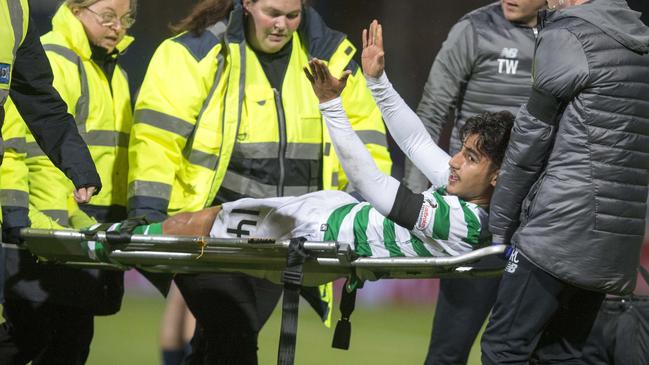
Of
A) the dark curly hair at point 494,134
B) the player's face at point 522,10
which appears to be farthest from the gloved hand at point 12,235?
the player's face at point 522,10

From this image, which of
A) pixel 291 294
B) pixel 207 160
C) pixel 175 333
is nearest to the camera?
pixel 291 294

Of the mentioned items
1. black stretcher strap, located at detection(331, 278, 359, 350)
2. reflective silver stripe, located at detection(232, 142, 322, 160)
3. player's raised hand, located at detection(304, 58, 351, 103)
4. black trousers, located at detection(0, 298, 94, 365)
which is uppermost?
player's raised hand, located at detection(304, 58, 351, 103)

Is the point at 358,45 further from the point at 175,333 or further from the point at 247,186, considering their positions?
the point at 175,333

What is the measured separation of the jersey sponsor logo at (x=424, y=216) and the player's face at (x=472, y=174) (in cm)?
18

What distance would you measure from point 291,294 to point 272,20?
40.3 inches

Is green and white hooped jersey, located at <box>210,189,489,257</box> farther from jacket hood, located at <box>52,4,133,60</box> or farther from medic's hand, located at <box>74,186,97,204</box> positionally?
jacket hood, located at <box>52,4,133,60</box>

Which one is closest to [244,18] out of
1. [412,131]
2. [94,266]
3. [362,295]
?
[412,131]

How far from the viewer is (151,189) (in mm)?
3811

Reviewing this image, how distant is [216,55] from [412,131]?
696 millimetres

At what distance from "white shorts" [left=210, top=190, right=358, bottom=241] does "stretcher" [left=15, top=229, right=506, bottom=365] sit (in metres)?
0.14

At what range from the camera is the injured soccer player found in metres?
3.28

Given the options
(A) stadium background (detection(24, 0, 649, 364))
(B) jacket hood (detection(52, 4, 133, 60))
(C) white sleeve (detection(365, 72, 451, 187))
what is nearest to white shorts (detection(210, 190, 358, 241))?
(C) white sleeve (detection(365, 72, 451, 187))

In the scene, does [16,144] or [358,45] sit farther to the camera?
[358,45]

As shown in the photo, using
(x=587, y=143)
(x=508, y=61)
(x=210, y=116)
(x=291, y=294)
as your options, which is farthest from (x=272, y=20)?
(x=587, y=143)
